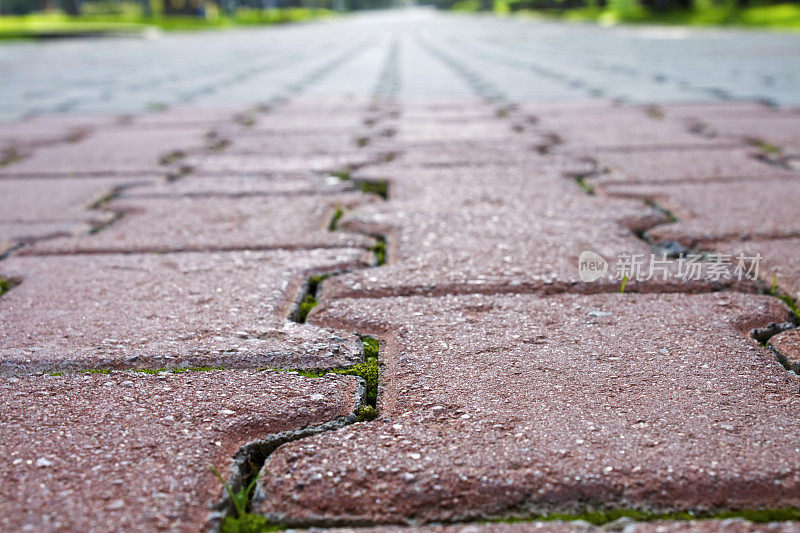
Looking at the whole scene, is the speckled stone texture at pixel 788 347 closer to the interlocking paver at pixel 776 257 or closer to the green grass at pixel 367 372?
the interlocking paver at pixel 776 257

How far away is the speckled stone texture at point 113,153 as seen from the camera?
Answer: 3021 mm

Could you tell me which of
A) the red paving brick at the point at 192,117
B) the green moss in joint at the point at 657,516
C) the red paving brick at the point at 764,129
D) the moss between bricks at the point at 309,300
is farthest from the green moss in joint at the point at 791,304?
the red paving brick at the point at 192,117

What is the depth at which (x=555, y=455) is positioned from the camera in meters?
0.94

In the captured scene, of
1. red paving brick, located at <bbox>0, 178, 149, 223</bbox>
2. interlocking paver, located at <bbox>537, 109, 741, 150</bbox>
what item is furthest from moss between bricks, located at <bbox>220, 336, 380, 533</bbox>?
interlocking paver, located at <bbox>537, 109, 741, 150</bbox>

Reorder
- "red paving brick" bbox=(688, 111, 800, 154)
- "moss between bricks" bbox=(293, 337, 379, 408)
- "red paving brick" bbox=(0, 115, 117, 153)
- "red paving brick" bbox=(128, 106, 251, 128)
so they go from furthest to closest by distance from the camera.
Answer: "red paving brick" bbox=(128, 106, 251, 128)
"red paving brick" bbox=(0, 115, 117, 153)
"red paving brick" bbox=(688, 111, 800, 154)
"moss between bricks" bbox=(293, 337, 379, 408)

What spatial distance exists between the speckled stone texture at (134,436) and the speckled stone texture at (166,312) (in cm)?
8

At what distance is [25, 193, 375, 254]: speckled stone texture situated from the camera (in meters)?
1.92

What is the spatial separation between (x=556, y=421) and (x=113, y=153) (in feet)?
9.65

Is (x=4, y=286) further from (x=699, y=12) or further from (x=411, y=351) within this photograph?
(x=699, y=12)

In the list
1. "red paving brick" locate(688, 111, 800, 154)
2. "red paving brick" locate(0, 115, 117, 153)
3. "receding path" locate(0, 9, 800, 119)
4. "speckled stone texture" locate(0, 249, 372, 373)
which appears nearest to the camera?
"speckled stone texture" locate(0, 249, 372, 373)

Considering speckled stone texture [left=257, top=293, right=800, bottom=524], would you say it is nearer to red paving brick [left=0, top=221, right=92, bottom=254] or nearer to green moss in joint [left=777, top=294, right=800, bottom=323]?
green moss in joint [left=777, top=294, right=800, bottom=323]

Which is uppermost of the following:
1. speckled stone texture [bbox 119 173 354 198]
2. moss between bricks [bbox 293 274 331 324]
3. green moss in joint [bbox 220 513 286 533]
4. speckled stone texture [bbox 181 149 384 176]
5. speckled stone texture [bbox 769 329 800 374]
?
speckled stone texture [bbox 181 149 384 176]

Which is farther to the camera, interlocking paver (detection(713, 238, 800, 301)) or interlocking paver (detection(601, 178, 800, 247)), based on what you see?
interlocking paver (detection(601, 178, 800, 247))

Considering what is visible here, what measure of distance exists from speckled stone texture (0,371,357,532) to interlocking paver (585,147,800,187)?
176 cm
